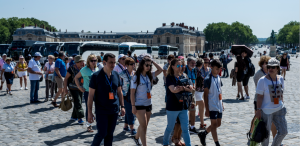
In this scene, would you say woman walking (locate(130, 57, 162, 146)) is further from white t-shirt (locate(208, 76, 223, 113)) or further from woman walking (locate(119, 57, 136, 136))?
white t-shirt (locate(208, 76, 223, 113))

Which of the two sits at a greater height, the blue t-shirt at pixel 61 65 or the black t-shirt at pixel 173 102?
the blue t-shirt at pixel 61 65

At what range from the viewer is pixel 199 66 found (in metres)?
7.06

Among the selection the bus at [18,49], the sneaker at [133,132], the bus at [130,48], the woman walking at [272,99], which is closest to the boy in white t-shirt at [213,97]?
the woman walking at [272,99]

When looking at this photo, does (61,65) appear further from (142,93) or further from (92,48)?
(92,48)

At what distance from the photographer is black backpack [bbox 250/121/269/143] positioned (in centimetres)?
455

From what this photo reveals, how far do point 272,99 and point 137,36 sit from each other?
135 m

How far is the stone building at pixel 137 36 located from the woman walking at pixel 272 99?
103831 millimetres

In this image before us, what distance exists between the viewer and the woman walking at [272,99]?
4574 millimetres

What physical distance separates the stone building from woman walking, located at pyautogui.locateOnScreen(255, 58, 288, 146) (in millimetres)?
103831

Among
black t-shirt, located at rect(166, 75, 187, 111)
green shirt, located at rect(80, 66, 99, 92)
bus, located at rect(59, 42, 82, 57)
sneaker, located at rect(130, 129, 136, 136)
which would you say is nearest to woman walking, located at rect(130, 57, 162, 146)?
black t-shirt, located at rect(166, 75, 187, 111)

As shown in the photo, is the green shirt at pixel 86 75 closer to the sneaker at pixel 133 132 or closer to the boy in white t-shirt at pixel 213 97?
the sneaker at pixel 133 132

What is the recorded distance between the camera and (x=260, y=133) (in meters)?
4.56

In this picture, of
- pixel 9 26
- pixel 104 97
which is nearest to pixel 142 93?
pixel 104 97

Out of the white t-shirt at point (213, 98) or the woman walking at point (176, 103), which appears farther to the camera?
the white t-shirt at point (213, 98)
